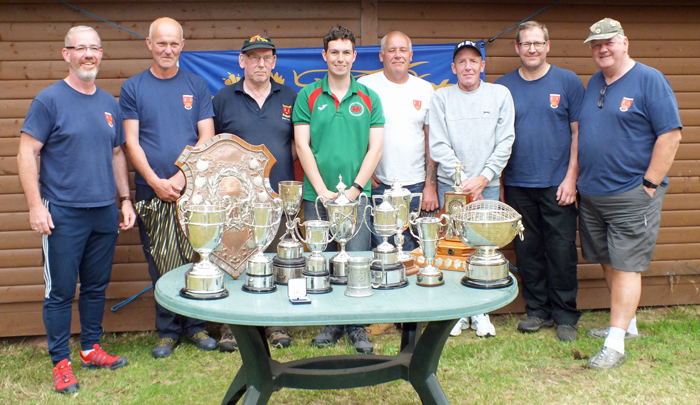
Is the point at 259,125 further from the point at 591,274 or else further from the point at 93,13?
the point at 591,274

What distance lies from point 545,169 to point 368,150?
1180 mm

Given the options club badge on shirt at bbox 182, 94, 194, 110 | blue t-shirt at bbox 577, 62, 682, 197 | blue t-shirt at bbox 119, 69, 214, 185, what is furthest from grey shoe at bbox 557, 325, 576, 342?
club badge on shirt at bbox 182, 94, 194, 110

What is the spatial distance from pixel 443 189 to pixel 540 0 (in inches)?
64.3

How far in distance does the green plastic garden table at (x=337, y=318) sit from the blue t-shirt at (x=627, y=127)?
1.39 meters

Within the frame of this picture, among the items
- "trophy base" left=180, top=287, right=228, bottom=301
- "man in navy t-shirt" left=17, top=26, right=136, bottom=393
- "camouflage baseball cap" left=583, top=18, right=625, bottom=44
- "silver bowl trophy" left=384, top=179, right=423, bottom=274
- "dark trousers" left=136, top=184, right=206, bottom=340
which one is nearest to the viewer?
"trophy base" left=180, top=287, right=228, bottom=301

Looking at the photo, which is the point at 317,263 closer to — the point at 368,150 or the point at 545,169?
the point at 368,150

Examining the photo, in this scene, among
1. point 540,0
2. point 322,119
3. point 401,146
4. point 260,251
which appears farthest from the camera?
point 540,0

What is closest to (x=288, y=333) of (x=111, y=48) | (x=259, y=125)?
(x=259, y=125)

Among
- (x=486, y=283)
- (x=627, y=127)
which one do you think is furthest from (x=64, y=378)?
(x=627, y=127)

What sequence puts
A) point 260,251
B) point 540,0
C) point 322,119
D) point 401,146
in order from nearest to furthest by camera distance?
1. point 260,251
2. point 322,119
3. point 401,146
4. point 540,0

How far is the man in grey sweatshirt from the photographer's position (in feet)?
12.1

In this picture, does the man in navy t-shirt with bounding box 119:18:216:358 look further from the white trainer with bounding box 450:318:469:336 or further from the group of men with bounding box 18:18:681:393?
the white trainer with bounding box 450:318:469:336

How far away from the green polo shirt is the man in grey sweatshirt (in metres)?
0.47

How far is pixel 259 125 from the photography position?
3.57 metres
